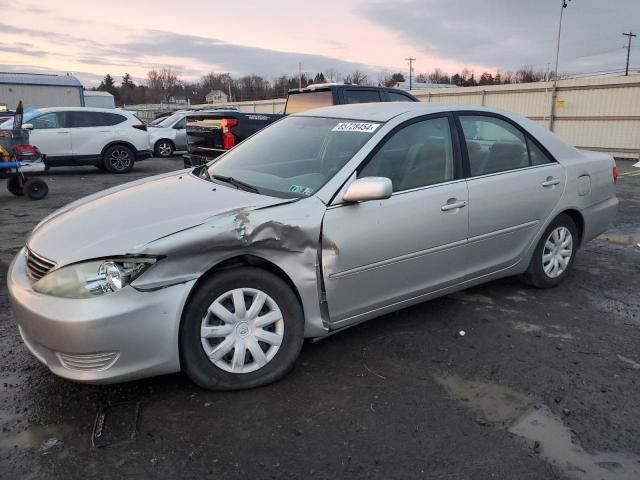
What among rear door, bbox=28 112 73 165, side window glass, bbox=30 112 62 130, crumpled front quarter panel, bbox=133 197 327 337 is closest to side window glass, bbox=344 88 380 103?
crumpled front quarter panel, bbox=133 197 327 337

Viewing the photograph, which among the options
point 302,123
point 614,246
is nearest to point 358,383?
point 302,123

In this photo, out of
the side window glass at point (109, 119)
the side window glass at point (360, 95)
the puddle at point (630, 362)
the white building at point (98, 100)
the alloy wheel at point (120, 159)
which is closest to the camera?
the puddle at point (630, 362)

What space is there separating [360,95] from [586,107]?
13.9m

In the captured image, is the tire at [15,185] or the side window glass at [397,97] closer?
the side window glass at [397,97]

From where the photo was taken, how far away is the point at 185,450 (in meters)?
2.46

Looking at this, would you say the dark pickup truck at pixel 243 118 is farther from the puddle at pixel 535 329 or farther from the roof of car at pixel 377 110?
the puddle at pixel 535 329

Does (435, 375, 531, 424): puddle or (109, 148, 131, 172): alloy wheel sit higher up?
(109, 148, 131, 172): alloy wheel

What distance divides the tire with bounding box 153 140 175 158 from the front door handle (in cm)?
1570

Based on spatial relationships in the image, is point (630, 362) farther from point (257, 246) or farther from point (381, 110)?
point (257, 246)

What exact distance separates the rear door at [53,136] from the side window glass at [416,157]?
11.6m

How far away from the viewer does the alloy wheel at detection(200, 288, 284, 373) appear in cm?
283

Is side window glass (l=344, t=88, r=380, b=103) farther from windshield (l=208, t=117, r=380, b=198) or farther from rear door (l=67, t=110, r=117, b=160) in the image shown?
rear door (l=67, t=110, r=117, b=160)

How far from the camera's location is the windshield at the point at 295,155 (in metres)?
3.37

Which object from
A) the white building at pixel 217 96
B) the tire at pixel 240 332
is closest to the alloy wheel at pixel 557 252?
the tire at pixel 240 332
